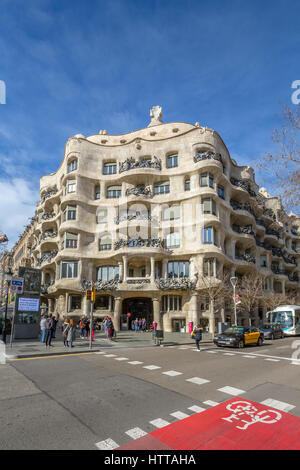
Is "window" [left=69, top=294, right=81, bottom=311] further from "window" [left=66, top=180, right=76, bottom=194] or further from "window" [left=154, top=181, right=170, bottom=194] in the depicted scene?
"window" [left=154, top=181, right=170, bottom=194]

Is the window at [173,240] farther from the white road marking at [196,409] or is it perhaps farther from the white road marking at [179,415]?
the white road marking at [179,415]

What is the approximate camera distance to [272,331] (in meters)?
24.5

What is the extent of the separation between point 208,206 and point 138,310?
552 inches

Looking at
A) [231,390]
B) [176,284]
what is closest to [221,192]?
[176,284]

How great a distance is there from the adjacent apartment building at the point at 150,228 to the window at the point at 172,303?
0.10 m

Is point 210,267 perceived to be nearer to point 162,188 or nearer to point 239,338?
point 162,188

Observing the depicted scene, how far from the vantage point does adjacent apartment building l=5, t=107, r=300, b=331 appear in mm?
30234

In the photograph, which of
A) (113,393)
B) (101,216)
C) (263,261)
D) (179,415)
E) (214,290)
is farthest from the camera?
(263,261)

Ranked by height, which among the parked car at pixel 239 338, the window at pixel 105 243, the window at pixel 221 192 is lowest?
the parked car at pixel 239 338

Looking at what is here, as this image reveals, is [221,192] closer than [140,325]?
No

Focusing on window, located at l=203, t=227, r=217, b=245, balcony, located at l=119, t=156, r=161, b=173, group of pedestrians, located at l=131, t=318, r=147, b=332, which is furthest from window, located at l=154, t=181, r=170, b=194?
group of pedestrians, located at l=131, t=318, r=147, b=332

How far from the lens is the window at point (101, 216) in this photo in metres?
34.4

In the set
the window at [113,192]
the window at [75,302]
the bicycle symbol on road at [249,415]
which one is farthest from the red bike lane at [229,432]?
the window at [113,192]
